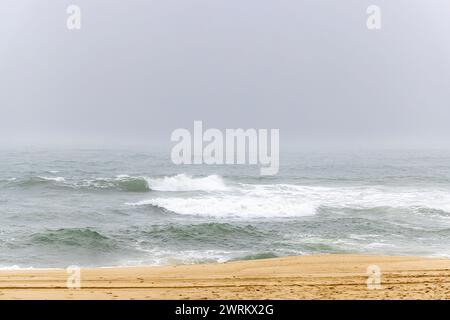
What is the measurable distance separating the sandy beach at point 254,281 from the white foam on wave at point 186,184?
74.4ft

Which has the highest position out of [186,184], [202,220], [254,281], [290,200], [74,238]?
[254,281]

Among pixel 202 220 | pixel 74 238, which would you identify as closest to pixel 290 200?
pixel 202 220

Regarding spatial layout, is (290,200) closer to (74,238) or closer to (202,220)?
(202,220)

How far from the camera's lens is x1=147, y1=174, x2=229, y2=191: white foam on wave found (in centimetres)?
3637

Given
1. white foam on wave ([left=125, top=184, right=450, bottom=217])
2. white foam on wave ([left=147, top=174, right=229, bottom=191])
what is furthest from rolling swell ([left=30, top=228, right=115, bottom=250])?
white foam on wave ([left=147, top=174, right=229, bottom=191])

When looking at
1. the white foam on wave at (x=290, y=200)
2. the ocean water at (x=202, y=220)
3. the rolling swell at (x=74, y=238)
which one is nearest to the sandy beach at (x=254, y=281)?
the ocean water at (x=202, y=220)

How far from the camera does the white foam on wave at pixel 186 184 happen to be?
119 feet

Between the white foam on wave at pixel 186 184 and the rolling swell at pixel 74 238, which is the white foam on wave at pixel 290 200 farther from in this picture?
the rolling swell at pixel 74 238

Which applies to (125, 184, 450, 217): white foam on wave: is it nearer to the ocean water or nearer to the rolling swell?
the ocean water

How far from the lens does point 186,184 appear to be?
3822 centimetres

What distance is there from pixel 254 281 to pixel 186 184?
2745cm

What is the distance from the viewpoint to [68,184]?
112 feet

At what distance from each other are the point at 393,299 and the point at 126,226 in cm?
1412
